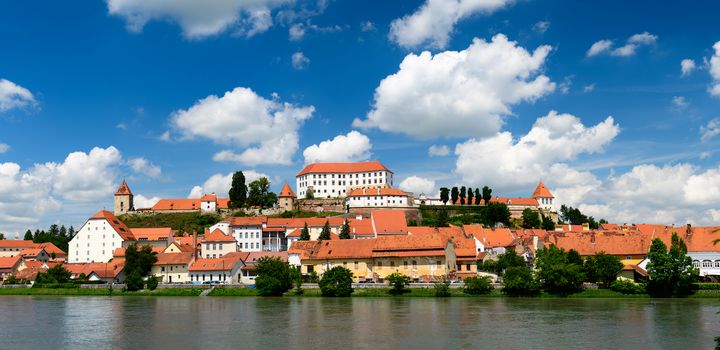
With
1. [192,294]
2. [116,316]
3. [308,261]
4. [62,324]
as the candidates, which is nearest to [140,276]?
[192,294]

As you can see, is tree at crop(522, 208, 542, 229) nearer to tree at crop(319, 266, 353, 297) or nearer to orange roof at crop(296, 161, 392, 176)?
orange roof at crop(296, 161, 392, 176)

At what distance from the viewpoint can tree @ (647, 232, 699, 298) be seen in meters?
46.7

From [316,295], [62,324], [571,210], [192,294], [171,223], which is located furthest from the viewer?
[571,210]

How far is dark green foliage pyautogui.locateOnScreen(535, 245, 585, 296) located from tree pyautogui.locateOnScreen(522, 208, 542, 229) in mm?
48056

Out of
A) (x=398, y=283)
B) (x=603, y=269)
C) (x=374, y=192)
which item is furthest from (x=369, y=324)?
(x=374, y=192)

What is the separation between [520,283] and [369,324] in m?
19.6

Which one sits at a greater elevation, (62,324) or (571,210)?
(571,210)

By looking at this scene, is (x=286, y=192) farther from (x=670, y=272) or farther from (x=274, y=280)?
(x=670, y=272)

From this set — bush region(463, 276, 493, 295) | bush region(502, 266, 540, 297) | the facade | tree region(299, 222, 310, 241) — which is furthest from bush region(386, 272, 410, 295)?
the facade

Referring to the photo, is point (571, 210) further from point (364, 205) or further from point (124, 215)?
point (124, 215)

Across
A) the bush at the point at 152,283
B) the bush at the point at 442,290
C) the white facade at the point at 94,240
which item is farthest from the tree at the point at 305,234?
the bush at the point at 442,290

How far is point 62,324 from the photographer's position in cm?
3450

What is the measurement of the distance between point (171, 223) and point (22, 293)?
43.5 metres

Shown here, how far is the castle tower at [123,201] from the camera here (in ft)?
362
